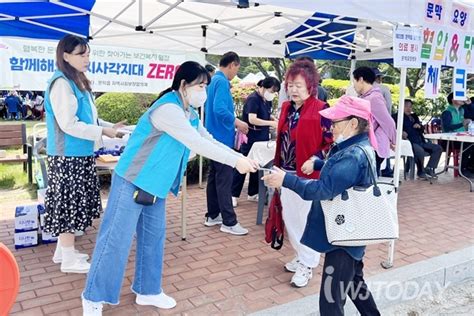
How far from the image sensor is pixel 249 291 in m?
3.22

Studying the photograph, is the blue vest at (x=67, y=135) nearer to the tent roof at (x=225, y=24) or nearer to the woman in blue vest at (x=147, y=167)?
the woman in blue vest at (x=147, y=167)

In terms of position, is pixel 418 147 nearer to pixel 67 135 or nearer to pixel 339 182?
pixel 339 182

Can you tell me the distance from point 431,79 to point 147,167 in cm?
273

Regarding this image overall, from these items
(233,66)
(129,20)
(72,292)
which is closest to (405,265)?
(233,66)

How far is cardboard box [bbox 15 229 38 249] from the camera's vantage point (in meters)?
3.91

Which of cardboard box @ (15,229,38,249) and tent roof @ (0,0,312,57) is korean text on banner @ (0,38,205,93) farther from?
cardboard box @ (15,229,38,249)

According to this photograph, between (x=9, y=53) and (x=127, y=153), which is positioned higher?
(x=9, y=53)

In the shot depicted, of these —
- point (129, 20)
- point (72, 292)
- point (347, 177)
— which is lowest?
point (72, 292)

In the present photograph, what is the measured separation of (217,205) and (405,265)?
1.92 m

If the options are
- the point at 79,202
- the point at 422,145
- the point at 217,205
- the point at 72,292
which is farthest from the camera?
the point at 422,145

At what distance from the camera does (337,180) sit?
217 cm

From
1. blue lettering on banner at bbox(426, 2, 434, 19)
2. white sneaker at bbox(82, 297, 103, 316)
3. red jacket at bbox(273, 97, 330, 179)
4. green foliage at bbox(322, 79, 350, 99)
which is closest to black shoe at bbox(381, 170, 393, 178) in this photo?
blue lettering on banner at bbox(426, 2, 434, 19)

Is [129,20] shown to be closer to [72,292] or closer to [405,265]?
[72,292]

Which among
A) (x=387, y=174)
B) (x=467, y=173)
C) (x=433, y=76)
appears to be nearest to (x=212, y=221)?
(x=433, y=76)
